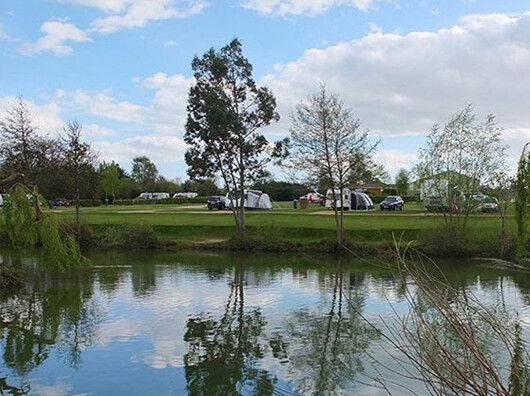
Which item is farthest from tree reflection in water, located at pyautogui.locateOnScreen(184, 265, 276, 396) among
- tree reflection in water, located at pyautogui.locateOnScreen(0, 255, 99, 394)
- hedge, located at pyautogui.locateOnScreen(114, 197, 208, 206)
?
hedge, located at pyautogui.locateOnScreen(114, 197, 208, 206)

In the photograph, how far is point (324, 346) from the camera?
1235 cm

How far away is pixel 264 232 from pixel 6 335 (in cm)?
2253

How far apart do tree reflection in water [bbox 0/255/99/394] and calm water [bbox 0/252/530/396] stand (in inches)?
1.1

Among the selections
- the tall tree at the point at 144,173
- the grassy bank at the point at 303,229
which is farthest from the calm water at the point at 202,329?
the tall tree at the point at 144,173

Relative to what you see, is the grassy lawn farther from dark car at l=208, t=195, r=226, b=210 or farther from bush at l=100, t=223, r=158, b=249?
dark car at l=208, t=195, r=226, b=210

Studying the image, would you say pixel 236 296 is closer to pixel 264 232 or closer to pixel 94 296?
pixel 94 296

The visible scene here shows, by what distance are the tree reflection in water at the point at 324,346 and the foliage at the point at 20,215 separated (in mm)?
6167

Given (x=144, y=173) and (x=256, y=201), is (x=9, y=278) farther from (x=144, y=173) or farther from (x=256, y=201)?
(x=144, y=173)

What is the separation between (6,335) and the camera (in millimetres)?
13195

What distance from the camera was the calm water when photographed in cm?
1006

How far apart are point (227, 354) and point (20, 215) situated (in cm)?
588

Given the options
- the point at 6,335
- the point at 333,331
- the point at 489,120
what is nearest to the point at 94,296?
the point at 6,335

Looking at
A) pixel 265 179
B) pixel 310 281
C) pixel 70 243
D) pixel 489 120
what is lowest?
pixel 310 281

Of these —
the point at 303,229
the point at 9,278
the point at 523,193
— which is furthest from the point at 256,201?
the point at 523,193
